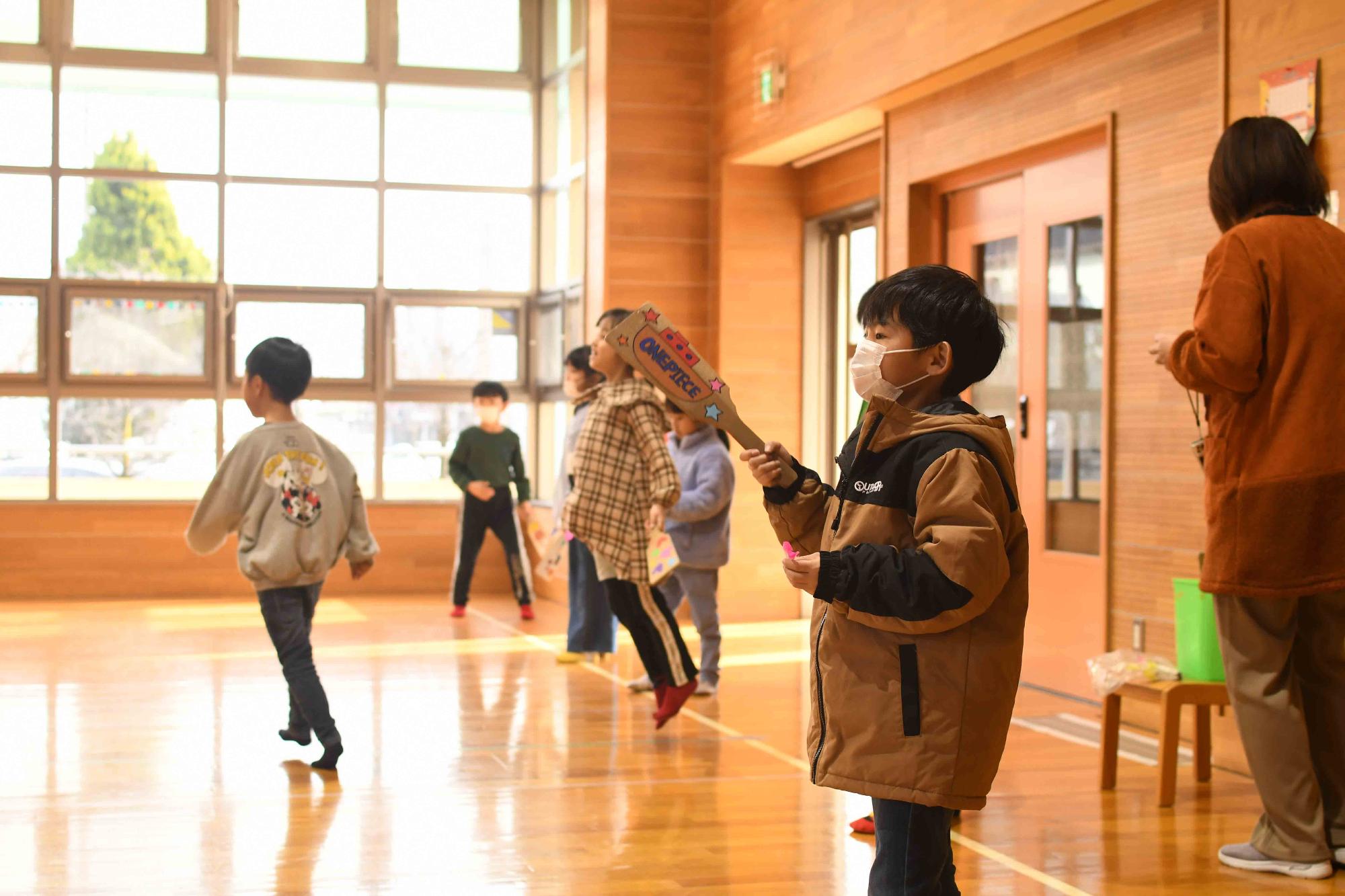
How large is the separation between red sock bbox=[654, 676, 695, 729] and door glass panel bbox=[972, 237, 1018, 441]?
1.80 metres

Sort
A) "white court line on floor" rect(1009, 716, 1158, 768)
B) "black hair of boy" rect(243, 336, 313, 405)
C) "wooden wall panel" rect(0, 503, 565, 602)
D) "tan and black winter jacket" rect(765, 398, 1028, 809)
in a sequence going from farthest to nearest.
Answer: "wooden wall panel" rect(0, 503, 565, 602) < "white court line on floor" rect(1009, 716, 1158, 768) < "black hair of boy" rect(243, 336, 313, 405) < "tan and black winter jacket" rect(765, 398, 1028, 809)

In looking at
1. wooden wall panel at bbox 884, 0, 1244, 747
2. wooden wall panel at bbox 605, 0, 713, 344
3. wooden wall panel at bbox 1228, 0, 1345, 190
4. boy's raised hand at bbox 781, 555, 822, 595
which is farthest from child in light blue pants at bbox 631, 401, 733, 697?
boy's raised hand at bbox 781, 555, 822, 595

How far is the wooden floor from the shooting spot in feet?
10.1

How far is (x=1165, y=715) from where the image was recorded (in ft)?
Result: 12.1

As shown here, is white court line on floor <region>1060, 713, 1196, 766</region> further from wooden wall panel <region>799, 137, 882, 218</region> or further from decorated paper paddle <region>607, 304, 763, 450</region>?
wooden wall panel <region>799, 137, 882, 218</region>

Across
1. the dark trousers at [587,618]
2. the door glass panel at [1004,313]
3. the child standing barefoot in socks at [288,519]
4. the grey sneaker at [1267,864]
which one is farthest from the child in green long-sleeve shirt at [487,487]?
the grey sneaker at [1267,864]

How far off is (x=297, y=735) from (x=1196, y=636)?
98.5 inches

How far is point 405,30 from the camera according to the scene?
966 cm

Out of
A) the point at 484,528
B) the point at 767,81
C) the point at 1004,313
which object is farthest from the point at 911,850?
the point at 484,528

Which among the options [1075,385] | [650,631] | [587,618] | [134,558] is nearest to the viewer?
[650,631]

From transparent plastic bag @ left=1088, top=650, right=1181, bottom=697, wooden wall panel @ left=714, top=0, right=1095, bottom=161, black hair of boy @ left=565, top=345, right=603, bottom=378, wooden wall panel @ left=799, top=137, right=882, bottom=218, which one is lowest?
transparent plastic bag @ left=1088, top=650, right=1181, bottom=697

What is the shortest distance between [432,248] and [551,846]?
22.7ft

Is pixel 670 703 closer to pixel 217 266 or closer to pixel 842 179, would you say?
pixel 842 179

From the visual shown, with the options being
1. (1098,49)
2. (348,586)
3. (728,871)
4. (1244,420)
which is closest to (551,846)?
(728,871)
